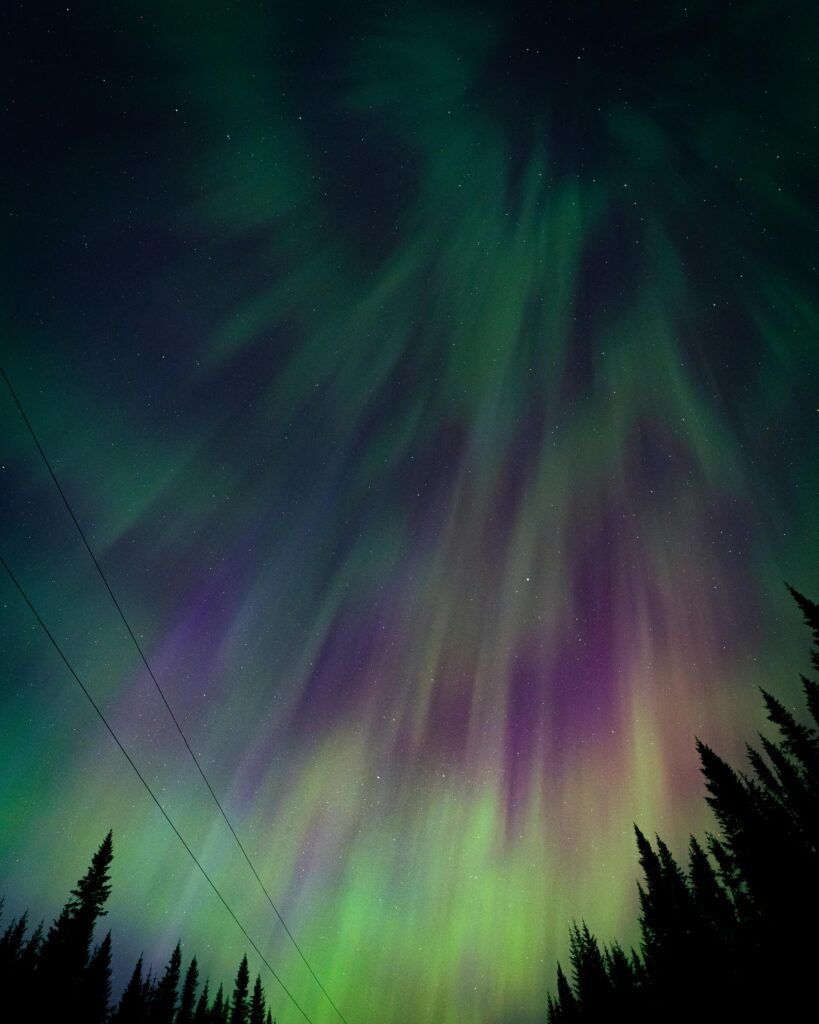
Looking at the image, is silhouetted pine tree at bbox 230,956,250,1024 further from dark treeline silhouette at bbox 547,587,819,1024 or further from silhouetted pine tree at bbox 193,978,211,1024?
→ dark treeline silhouette at bbox 547,587,819,1024

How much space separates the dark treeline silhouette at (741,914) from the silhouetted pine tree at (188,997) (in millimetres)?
43789

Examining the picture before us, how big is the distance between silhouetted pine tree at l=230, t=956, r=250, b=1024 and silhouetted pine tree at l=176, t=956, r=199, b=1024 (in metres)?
5.23

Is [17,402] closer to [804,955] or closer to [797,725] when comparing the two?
[804,955]

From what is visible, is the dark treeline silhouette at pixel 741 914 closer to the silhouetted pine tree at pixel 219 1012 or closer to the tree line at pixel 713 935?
the tree line at pixel 713 935

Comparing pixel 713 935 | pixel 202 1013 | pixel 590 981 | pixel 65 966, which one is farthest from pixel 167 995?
pixel 713 935

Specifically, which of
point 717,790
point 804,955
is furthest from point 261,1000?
point 804,955

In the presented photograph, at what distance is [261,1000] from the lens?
76.2m

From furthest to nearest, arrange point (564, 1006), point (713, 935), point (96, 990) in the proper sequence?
point (564, 1006) < point (96, 990) < point (713, 935)

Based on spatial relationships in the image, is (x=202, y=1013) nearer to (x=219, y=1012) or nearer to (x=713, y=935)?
(x=219, y=1012)

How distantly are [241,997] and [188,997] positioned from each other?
1031 cm

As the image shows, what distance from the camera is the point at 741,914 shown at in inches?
1558

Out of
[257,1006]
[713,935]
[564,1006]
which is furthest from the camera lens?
[257,1006]

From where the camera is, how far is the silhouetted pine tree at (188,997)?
2359 inches

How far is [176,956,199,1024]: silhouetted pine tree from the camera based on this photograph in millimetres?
59906
